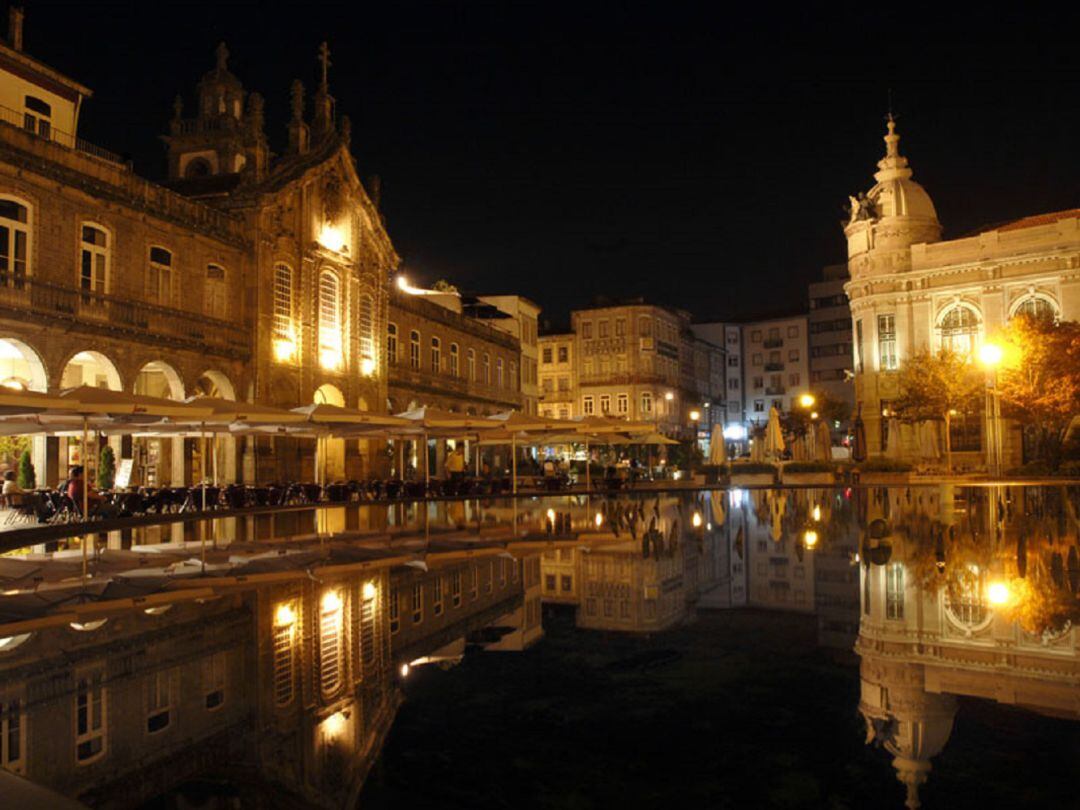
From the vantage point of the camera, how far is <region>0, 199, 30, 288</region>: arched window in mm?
23156

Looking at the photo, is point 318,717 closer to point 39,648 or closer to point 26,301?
point 39,648

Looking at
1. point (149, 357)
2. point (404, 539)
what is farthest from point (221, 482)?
point (404, 539)

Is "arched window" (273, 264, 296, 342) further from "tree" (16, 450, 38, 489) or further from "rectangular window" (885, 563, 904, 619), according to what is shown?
"rectangular window" (885, 563, 904, 619)

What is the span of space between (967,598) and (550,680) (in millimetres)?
5288

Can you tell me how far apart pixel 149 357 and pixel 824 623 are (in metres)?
24.5

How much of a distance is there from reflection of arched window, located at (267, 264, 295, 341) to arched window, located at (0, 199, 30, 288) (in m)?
11.1

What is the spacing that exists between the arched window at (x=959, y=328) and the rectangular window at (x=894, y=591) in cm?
5105

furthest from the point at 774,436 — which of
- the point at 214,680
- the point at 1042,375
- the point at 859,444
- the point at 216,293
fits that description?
the point at 214,680

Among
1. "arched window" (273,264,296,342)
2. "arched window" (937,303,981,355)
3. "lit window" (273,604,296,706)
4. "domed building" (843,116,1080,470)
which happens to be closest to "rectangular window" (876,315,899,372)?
"domed building" (843,116,1080,470)

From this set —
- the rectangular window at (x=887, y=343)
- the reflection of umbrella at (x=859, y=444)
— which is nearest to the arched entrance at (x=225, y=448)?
the reflection of umbrella at (x=859, y=444)

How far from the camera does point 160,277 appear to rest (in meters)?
29.1

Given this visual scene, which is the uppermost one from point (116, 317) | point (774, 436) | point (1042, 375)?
point (116, 317)

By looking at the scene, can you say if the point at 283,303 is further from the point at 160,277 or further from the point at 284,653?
the point at 284,653

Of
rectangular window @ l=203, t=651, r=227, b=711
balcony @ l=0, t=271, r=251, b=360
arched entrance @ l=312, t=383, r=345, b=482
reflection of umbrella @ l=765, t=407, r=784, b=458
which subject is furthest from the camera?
reflection of umbrella @ l=765, t=407, r=784, b=458
